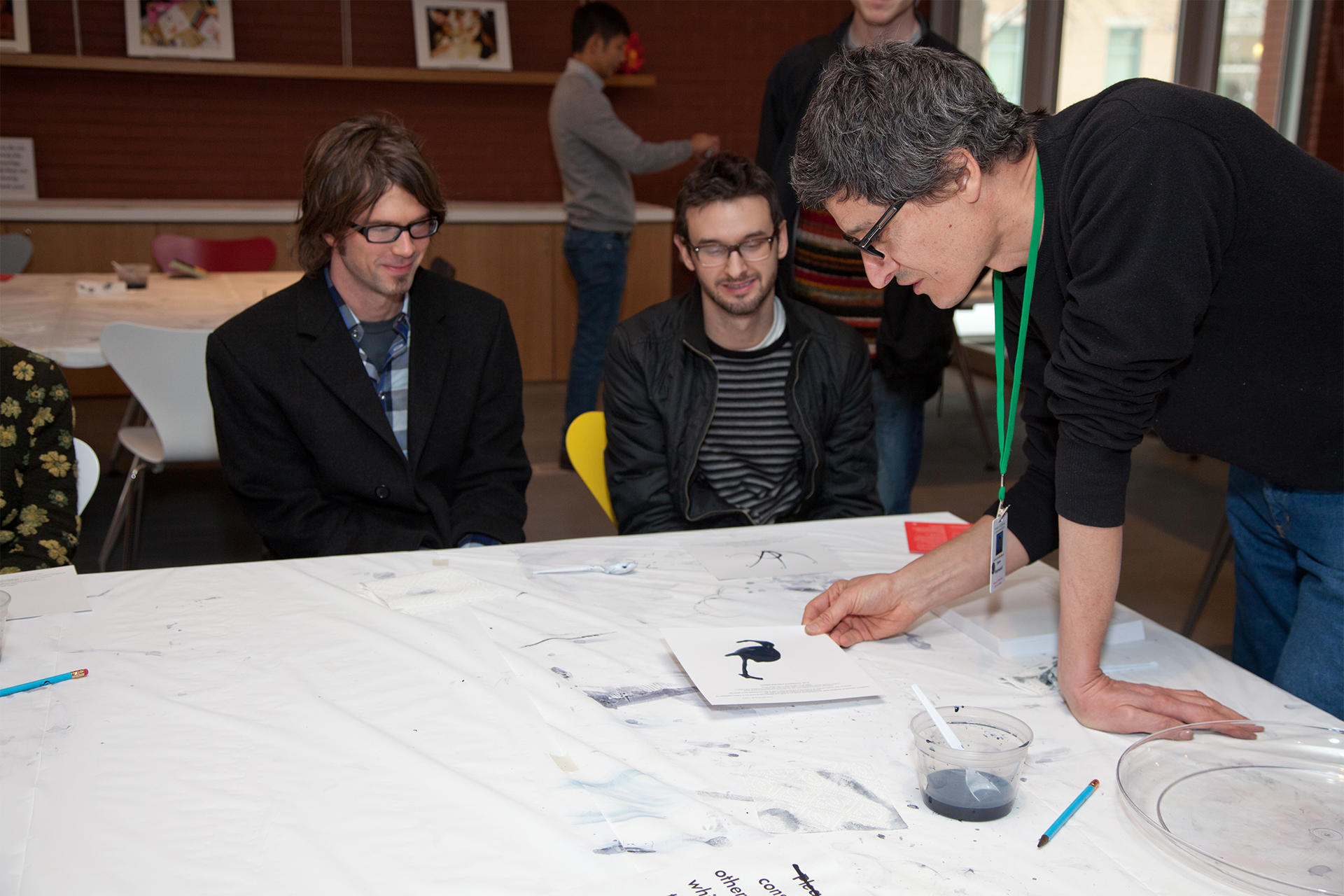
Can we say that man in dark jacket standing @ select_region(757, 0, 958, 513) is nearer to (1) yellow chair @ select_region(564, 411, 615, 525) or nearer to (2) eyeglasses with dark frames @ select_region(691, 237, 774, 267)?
(2) eyeglasses with dark frames @ select_region(691, 237, 774, 267)

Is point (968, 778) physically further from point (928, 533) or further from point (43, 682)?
point (43, 682)

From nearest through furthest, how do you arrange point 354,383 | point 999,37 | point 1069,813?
point 1069,813 → point 354,383 → point 999,37

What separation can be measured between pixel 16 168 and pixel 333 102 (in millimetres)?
1638

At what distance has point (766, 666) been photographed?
4.41ft

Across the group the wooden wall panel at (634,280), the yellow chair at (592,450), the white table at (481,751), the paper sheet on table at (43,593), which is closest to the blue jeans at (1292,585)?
the white table at (481,751)

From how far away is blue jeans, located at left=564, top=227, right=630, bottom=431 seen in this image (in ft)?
15.8

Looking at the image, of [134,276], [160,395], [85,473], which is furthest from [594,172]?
[85,473]

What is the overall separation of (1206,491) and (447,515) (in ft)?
11.6

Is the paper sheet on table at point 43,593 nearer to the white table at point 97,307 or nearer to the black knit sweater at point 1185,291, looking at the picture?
the black knit sweater at point 1185,291

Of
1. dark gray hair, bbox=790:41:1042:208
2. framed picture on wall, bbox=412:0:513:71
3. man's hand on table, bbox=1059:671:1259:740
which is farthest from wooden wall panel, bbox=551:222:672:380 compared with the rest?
man's hand on table, bbox=1059:671:1259:740

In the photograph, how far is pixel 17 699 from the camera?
122 centimetres

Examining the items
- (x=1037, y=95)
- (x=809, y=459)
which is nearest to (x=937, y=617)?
(x=809, y=459)

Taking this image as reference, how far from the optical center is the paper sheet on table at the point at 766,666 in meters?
1.27

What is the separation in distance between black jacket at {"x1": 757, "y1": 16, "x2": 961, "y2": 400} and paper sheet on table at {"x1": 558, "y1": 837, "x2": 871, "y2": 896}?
1.89 metres
